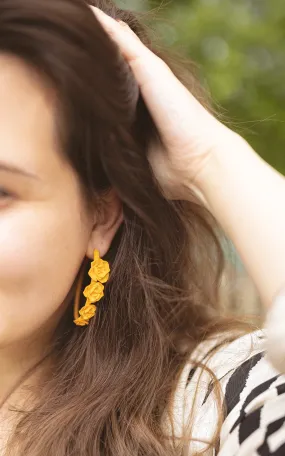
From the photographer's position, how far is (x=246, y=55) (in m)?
4.18

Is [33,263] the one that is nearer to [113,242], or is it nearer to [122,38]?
[113,242]

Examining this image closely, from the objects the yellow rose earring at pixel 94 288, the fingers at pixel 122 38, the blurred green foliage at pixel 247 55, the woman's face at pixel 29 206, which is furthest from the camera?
the blurred green foliage at pixel 247 55

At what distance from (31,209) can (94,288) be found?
312mm

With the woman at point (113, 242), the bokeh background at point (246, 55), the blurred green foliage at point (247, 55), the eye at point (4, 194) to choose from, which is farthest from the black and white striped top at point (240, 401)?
the blurred green foliage at point (247, 55)

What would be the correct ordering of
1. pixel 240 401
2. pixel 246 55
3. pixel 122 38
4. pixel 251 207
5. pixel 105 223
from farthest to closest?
pixel 246 55
pixel 105 223
pixel 122 38
pixel 251 207
pixel 240 401

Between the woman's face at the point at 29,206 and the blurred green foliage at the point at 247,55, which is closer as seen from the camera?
the woman's face at the point at 29,206

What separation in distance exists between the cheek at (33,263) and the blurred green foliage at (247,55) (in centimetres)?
212

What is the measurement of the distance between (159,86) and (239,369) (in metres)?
0.70

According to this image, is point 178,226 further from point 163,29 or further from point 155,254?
point 163,29

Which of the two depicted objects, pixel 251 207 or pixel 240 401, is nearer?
pixel 240 401

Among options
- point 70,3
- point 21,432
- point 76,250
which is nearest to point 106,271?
point 76,250

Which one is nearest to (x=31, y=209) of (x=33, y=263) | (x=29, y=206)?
(x=29, y=206)

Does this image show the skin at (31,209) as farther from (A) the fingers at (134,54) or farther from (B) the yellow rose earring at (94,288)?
(A) the fingers at (134,54)

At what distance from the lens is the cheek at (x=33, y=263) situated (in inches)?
80.4
